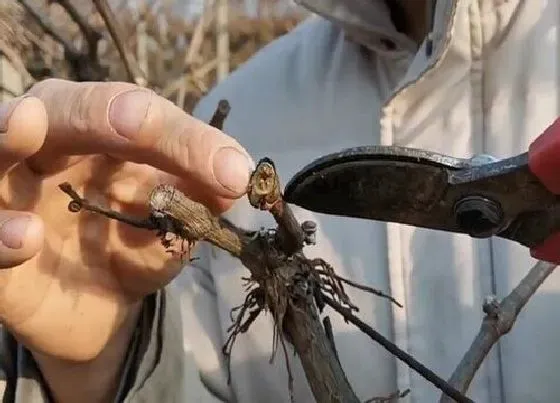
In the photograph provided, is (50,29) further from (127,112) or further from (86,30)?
(127,112)

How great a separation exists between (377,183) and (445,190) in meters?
0.05

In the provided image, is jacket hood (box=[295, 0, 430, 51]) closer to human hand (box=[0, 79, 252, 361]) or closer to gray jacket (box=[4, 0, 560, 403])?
gray jacket (box=[4, 0, 560, 403])

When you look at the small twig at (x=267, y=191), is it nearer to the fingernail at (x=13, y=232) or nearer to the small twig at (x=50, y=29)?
the fingernail at (x=13, y=232)

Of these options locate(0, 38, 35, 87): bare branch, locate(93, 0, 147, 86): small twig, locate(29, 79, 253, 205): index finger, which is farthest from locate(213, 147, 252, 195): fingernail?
locate(0, 38, 35, 87): bare branch

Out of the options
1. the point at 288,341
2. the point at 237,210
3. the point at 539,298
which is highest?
the point at 237,210

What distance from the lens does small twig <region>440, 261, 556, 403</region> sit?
0.87 m

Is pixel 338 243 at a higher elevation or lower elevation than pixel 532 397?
higher

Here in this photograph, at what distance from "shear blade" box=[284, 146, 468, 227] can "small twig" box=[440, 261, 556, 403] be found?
0.15m

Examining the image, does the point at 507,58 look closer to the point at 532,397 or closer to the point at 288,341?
the point at 532,397

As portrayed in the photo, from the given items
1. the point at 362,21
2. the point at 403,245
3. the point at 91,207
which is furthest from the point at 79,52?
the point at 91,207

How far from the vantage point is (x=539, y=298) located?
1075mm

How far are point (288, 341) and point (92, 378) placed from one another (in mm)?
250

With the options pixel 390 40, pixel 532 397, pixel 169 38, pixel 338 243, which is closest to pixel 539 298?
pixel 532 397

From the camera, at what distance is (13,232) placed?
2.52ft
